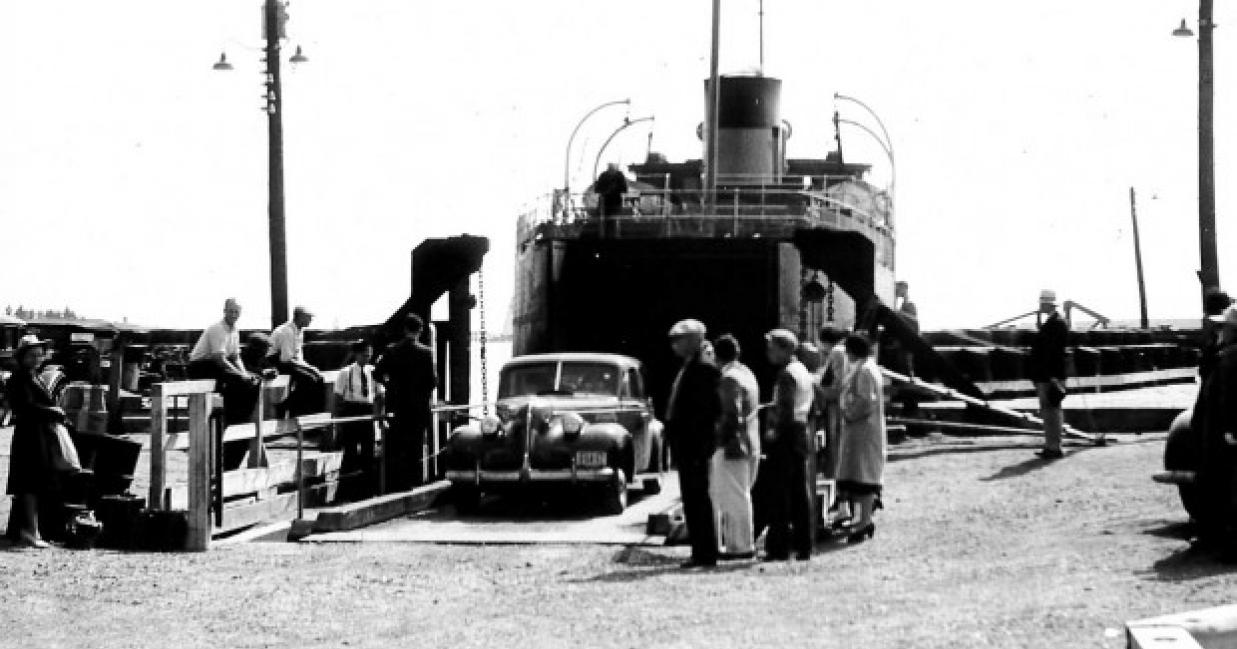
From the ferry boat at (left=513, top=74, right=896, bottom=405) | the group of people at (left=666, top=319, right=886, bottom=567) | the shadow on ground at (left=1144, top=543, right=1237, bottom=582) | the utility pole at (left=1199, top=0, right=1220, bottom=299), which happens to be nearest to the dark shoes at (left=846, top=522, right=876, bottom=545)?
the group of people at (left=666, top=319, right=886, bottom=567)

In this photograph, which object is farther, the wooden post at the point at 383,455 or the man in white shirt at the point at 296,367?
the man in white shirt at the point at 296,367

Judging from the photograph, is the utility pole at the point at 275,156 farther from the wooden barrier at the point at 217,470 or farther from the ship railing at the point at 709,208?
the wooden barrier at the point at 217,470

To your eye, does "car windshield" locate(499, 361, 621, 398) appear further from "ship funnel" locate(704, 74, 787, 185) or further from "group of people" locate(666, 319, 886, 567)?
"ship funnel" locate(704, 74, 787, 185)

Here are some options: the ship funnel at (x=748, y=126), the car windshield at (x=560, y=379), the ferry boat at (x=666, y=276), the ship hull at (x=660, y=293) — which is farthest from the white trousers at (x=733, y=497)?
the ship funnel at (x=748, y=126)

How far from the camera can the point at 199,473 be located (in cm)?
1453

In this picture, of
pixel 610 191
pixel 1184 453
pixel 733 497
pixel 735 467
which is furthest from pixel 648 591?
pixel 610 191

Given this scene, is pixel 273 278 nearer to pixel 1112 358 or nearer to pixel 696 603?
pixel 1112 358

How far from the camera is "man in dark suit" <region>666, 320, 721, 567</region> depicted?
13.1 meters

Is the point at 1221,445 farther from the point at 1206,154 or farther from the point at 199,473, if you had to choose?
the point at 1206,154

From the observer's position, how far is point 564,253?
30.4 meters

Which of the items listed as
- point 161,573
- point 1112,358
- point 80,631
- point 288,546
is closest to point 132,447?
point 288,546

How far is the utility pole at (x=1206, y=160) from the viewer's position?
102ft

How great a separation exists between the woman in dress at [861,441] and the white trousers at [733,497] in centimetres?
127

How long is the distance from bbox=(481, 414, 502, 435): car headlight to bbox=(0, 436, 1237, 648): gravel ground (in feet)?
10.3
